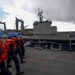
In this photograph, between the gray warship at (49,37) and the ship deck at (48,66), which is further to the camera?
the gray warship at (49,37)

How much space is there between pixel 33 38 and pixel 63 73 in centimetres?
1795

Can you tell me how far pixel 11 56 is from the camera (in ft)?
22.3

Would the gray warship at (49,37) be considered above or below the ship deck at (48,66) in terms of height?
above

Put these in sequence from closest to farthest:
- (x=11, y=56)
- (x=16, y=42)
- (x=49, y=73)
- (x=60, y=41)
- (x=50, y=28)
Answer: (x=11, y=56) → (x=49, y=73) → (x=16, y=42) → (x=60, y=41) → (x=50, y=28)

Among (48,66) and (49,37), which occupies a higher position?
(49,37)

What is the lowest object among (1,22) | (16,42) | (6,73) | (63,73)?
(63,73)

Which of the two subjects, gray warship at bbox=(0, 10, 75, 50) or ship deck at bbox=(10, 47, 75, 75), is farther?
gray warship at bbox=(0, 10, 75, 50)

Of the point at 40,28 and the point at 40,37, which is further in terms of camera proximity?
the point at 40,28

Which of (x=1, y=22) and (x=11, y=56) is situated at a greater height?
(x=1, y=22)

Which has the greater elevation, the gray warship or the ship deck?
the gray warship

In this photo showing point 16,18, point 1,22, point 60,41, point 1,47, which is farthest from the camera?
point 1,22

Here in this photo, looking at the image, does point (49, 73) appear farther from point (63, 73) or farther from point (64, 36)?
point (64, 36)

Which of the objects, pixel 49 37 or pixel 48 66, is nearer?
pixel 48 66

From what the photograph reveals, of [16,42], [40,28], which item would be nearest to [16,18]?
[40,28]
